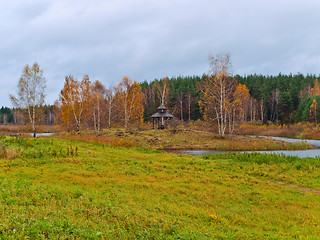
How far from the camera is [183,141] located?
34.8 meters

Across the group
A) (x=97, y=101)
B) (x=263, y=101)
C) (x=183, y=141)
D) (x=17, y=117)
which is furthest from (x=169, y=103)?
(x=17, y=117)

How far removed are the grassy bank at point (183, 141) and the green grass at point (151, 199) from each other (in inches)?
506

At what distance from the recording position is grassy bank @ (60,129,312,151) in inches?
1145

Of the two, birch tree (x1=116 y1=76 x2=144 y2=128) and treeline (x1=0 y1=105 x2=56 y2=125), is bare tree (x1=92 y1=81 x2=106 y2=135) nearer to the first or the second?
birch tree (x1=116 y1=76 x2=144 y2=128)

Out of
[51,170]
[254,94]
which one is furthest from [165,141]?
[254,94]

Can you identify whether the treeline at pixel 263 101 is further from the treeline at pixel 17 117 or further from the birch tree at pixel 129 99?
the treeline at pixel 17 117

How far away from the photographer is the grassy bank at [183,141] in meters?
29.1

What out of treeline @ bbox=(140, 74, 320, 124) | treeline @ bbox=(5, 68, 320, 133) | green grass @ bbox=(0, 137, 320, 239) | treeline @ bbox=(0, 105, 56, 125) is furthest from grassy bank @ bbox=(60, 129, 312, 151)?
treeline @ bbox=(140, 74, 320, 124)

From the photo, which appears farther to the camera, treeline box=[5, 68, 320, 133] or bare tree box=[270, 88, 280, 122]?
bare tree box=[270, 88, 280, 122]

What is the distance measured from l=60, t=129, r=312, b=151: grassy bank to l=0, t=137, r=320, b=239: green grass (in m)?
12.8

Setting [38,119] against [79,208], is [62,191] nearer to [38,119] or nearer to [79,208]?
[79,208]

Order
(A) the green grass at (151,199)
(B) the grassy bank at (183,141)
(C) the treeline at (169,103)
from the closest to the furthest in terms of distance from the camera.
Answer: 1. (A) the green grass at (151,199)
2. (B) the grassy bank at (183,141)
3. (C) the treeline at (169,103)

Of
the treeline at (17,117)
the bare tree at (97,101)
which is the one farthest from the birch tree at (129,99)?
the treeline at (17,117)

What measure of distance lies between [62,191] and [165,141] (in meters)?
26.9
